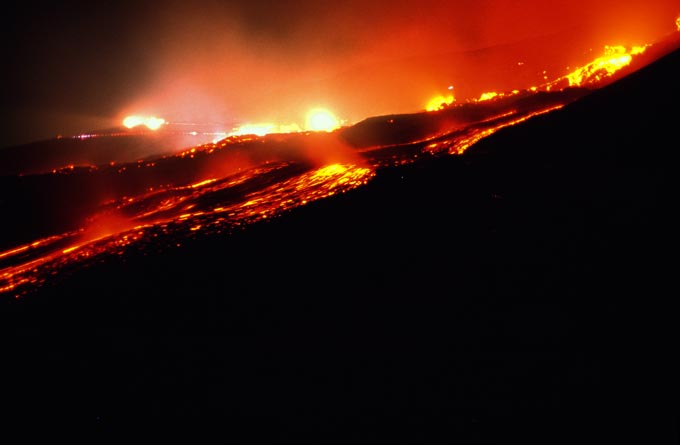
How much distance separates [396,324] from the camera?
2.10 m

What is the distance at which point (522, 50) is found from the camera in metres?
21.8

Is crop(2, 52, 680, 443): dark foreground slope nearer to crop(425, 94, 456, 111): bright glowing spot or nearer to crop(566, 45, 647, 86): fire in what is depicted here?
crop(566, 45, 647, 86): fire

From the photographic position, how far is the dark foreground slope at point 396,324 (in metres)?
1.60

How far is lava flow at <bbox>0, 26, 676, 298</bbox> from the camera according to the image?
2.98 m

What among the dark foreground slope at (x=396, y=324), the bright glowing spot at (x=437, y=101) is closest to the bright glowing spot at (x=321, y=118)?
the bright glowing spot at (x=437, y=101)

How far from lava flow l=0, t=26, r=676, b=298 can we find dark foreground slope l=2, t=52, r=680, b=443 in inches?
16.1

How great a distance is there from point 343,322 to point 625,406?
1368mm

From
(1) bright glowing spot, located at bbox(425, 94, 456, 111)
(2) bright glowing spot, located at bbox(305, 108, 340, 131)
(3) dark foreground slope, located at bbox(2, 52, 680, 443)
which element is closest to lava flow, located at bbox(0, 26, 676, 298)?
(3) dark foreground slope, located at bbox(2, 52, 680, 443)

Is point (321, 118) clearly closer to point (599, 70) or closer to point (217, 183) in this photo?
point (599, 70)

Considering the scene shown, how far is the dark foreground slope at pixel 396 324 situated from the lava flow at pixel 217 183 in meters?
0.41

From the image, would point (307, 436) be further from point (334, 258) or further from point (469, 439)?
point (334, 258)

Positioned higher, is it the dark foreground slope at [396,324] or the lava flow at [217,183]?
the lava flow at [217,183]

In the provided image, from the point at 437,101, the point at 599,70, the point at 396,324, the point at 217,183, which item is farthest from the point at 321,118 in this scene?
the point at 396,324

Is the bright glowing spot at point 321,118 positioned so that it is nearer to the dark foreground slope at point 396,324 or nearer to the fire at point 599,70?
the fire at point 599,70
